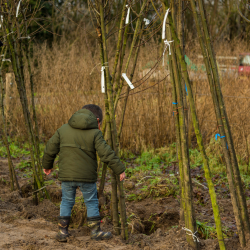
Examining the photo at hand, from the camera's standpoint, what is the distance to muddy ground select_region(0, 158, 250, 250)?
2547mm

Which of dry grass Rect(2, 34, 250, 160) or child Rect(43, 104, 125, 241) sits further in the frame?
dry grass Rect(2, 34, 250, 160)

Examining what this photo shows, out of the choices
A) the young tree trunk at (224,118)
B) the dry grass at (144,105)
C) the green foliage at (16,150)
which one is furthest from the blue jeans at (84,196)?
the green foliage at (16,150)

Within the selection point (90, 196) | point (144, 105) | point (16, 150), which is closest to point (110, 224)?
point (90, 196)

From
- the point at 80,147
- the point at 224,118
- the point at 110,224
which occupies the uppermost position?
the point at 224,118

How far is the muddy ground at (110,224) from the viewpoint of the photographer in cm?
255

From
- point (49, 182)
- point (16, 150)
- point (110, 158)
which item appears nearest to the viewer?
point (110, 158)

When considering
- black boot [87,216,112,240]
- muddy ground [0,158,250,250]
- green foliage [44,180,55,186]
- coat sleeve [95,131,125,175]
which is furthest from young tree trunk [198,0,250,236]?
green foliage [44,180,55,186]

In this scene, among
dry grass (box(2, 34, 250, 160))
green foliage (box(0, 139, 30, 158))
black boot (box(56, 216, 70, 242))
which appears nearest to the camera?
black boot (box(56, 216, 70, 242))

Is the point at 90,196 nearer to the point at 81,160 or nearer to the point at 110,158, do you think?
the point at 81,160

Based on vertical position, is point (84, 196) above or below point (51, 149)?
below

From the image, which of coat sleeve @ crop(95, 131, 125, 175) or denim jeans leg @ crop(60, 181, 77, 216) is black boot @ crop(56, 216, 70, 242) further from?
coat sleeve @ crop(95, 131, 125, 175)

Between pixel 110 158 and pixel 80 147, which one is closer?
pixel 110 158

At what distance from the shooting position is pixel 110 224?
3.06 metres

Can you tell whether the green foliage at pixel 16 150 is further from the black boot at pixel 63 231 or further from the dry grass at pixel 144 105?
the black boot at pixel 63 231
